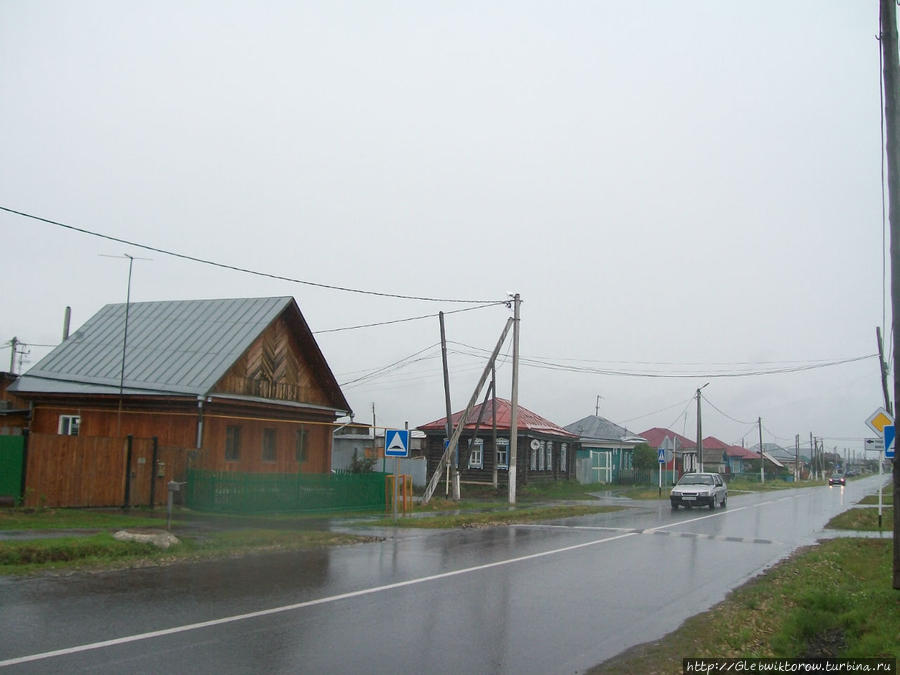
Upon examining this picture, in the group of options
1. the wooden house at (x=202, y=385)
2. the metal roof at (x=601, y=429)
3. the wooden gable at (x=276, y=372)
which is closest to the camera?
the wooden house at (x=202, y=385)

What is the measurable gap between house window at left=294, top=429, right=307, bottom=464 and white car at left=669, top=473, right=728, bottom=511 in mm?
14103

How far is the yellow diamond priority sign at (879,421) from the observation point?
19.2 meters

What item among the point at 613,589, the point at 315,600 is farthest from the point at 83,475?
the point at 613,589

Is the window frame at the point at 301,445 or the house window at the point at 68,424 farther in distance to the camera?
the window frame at the point at 301,445

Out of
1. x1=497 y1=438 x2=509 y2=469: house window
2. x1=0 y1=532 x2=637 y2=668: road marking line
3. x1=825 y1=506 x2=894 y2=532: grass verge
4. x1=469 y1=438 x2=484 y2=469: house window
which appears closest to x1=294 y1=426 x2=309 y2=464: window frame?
x1=497 y1=438 x2=509 y2=469: house window

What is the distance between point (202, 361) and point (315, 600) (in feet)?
56.1

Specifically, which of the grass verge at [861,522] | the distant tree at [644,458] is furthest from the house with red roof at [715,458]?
the grass verge at [861,522]

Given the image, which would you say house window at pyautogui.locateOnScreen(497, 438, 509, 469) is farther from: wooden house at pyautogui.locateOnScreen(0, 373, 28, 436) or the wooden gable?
wooden house at pyautogui.locateOnScreen(0, 373, 28, 436)

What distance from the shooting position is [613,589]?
11.7 meters

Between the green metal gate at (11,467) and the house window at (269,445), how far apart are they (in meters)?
8.94

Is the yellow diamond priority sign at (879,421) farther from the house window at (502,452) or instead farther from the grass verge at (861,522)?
the house window at (502,452)

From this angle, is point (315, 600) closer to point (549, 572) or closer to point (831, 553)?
point (549, 572)

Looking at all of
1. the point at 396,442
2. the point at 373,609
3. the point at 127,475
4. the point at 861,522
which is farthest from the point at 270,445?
the point at 373,609

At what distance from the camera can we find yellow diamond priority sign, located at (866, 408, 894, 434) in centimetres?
1917
